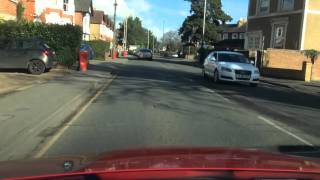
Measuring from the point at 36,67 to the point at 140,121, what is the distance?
13939mm

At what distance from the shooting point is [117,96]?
1809 cm

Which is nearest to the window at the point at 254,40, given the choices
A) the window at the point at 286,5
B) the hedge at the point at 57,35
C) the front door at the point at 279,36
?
the front door at the point at 279,36

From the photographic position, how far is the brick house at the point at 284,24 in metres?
44.5

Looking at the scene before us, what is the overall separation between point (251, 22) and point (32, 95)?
40968 mm

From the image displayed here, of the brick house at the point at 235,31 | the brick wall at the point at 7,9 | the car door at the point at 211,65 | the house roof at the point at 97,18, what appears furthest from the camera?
the brick house at the point at 235,31

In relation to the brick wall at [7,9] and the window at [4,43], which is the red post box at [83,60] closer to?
the window at [4,43]

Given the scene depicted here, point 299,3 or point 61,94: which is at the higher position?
point 299,3

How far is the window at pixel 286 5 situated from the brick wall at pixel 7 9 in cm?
2291

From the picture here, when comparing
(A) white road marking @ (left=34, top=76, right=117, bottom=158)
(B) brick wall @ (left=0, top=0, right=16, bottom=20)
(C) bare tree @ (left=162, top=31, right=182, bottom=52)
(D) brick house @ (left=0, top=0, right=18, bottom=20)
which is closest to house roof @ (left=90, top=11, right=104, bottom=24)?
(C) bare tree @ (left=162, top=31, right=182, bottom=52)

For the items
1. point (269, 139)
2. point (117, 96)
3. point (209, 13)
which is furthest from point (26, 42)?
point (209, 13)

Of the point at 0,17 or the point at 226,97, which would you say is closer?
the point at 226,97

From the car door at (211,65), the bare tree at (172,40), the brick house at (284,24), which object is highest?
the brick house at (284,24)

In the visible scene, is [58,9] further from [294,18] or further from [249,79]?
[249,79]

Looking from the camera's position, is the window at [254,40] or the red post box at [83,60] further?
the window at [254,40]
